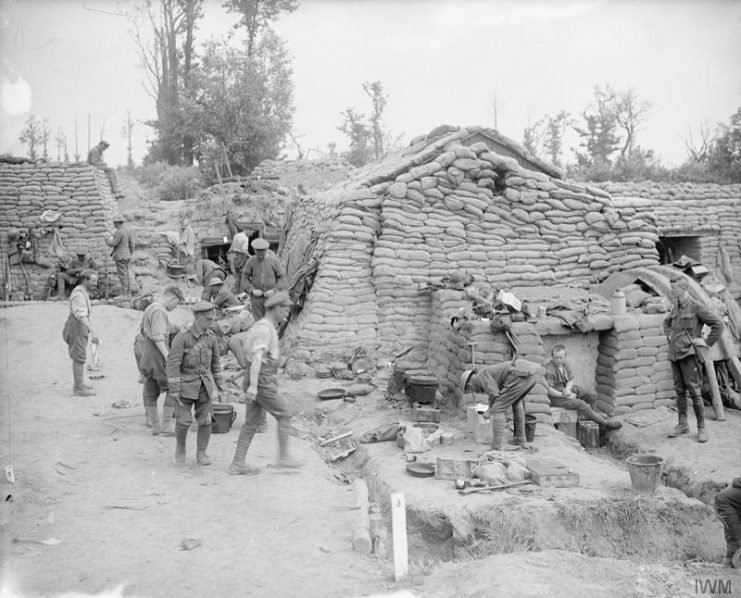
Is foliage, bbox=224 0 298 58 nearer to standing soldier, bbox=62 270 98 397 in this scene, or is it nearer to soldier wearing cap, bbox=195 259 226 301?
soldier wearing cap, bbox=195 259 226 301

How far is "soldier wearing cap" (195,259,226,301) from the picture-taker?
37.5 ft

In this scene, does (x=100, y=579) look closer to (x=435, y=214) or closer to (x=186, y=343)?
(x=186, y=343)

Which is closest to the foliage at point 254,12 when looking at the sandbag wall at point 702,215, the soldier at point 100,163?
the soldier at point 100,163

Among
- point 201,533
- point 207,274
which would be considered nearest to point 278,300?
point 201,533

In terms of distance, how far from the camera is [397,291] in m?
10.4

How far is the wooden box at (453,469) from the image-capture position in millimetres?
6551

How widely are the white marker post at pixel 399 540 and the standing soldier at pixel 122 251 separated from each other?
38.2 ft

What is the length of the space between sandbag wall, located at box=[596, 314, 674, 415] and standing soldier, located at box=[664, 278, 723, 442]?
3.25 ft

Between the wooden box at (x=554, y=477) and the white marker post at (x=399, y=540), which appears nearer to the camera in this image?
the white marker post at (x=399, y=540)

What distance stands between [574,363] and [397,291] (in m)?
2.76

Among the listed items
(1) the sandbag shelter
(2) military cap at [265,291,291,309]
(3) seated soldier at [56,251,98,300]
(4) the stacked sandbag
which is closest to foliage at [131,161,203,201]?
(3) seated soldier at [56,251,98,300]

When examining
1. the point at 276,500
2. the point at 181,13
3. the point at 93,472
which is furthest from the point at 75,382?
the point at 181,13
